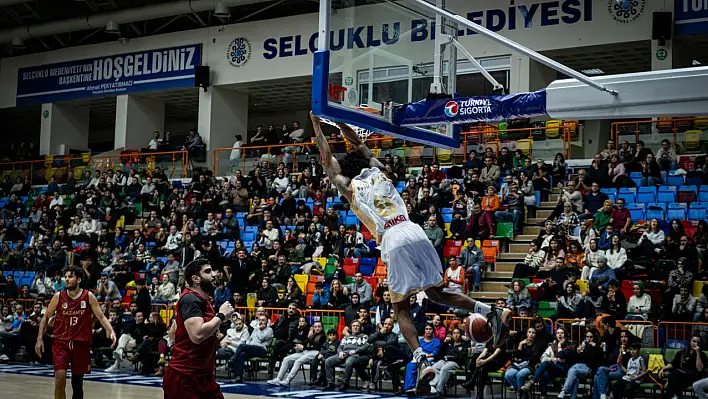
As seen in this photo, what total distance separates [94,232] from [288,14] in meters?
9.31

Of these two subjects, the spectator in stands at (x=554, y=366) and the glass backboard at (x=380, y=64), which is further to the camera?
the spectator in stands at (x=554, y=366)

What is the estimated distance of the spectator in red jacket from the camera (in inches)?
704

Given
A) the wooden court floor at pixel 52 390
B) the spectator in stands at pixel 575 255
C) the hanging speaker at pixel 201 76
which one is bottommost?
the wooden court floor at pixel 52 390

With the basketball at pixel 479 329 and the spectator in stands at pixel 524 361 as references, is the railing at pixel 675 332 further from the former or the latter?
the basketball at pixel 479 329

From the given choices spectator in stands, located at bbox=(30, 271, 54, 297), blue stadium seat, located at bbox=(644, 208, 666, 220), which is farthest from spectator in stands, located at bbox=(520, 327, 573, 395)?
spectator in stands, located at bbox=(30, 271, 54, 297)

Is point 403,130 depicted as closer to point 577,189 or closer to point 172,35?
point 577,189

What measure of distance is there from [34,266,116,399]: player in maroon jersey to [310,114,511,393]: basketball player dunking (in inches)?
148

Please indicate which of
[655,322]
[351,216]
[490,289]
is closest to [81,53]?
[351,216]

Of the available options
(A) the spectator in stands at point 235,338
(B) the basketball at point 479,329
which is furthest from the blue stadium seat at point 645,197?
(B) the basketball at point 479,329

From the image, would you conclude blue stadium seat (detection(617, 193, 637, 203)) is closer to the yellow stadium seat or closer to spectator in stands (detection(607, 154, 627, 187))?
spectator in stands (detection(607, 154, 627, 187))

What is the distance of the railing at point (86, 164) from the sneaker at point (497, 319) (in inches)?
788

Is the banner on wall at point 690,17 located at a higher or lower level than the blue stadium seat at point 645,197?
higher

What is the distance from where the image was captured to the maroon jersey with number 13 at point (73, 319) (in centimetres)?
1028

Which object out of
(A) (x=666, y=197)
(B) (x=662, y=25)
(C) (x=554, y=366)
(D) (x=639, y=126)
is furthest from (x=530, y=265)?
(B) (x=662, y=25)
